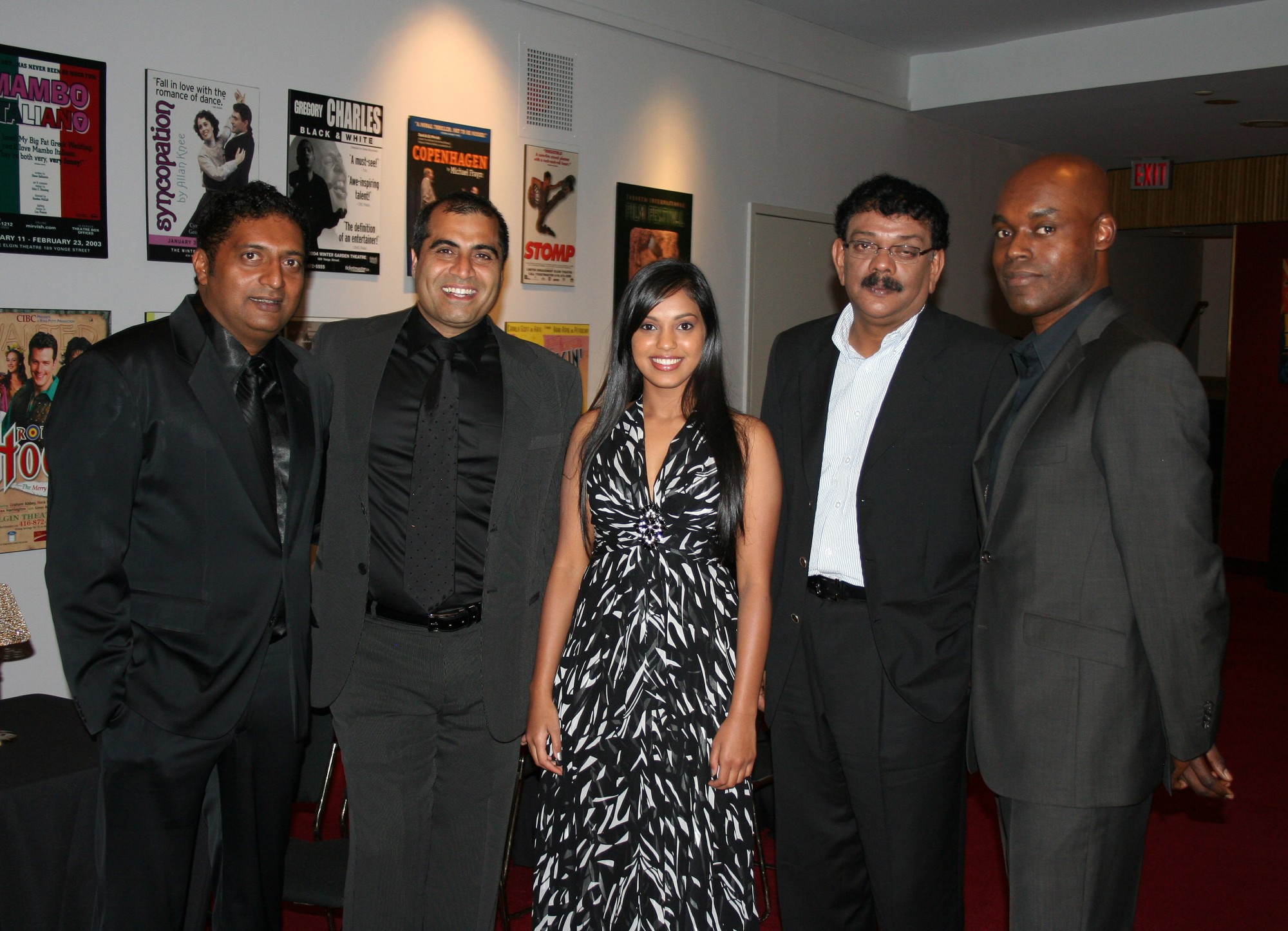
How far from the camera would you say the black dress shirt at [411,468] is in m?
2.60

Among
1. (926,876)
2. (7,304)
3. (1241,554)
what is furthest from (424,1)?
(1241,554)

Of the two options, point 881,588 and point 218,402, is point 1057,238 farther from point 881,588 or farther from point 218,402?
point 218,402

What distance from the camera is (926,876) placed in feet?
8.66

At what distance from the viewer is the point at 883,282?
8.78 ft

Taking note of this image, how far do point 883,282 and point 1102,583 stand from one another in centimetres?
93

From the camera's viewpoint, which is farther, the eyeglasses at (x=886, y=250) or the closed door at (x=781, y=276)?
the closed door at (x=781, y=276)

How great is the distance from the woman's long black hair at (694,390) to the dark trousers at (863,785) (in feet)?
1.24

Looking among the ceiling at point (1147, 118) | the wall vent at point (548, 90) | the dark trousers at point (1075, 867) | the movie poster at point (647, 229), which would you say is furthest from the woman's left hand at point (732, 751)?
the ceiling at point (1147, 118)

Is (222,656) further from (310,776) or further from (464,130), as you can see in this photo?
(464,130)

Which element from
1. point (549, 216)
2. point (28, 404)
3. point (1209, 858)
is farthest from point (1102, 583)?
point (549, 216)

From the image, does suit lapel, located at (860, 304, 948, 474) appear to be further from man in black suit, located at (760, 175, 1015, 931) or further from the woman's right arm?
the woman's right arm

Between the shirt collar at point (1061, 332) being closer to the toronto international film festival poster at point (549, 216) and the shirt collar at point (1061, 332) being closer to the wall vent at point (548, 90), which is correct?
the toronto international film festival poster at point (549, 216)

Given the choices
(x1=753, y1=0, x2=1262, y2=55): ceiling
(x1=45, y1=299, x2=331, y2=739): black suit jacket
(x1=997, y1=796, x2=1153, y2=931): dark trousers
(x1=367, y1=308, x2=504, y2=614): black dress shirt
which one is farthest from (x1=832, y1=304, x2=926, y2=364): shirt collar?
(x1=753, y1=0, x2=1262, y2=55): ceiling

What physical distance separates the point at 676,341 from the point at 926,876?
4.86ft
